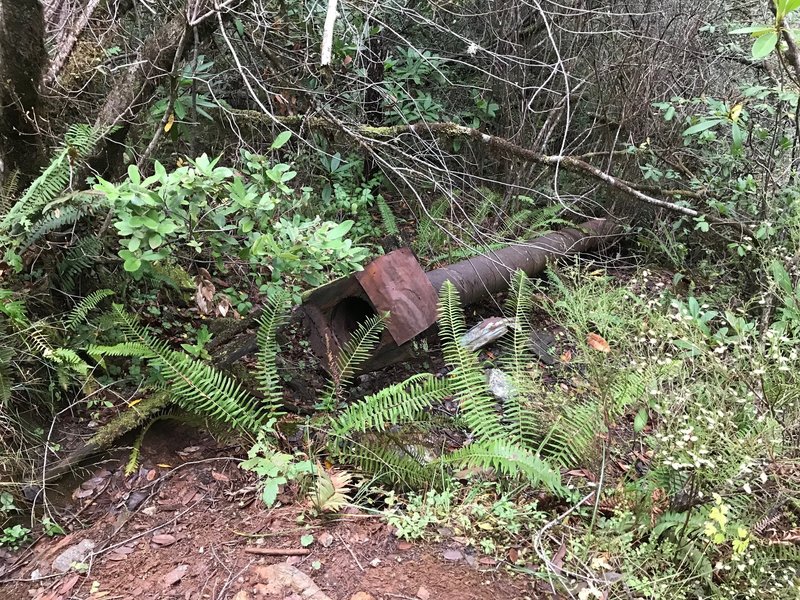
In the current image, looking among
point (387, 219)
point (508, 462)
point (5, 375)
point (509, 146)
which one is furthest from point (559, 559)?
point (387, 219)

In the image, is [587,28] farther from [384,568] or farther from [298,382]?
[384,568]

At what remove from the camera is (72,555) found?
81.6 inches

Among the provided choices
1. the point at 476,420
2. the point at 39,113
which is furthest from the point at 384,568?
the point at 39,113

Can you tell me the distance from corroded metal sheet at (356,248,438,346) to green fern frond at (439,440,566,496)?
2.42 ft

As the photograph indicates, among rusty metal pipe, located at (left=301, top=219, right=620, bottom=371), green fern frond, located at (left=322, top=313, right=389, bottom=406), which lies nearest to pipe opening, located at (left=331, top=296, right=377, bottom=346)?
rusty metal pipe, located at (left=301, top=219, right=620, bottom=371)

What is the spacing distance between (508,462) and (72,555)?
1833mm

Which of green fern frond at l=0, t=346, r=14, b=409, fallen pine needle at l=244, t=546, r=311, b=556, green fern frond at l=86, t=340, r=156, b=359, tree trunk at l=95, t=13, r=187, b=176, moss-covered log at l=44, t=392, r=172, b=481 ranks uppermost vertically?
tree trunk at l=95, t=13, r=187, b=176

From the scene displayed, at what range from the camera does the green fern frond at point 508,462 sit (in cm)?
217

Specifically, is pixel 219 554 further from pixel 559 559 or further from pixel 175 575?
pixel 559 559

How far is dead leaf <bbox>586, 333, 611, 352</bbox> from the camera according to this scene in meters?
3.13

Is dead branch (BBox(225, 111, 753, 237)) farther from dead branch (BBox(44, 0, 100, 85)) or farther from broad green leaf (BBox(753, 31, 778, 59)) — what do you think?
broad green leaf (BBox(753, 31, 778, 59))

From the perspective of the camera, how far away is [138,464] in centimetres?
247

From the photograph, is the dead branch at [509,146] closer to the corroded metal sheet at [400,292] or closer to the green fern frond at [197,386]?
the corroded metal sheet at [400,292]

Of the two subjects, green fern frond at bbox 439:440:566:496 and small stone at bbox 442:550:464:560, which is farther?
green fern frond at bbox 439:440:566:496
